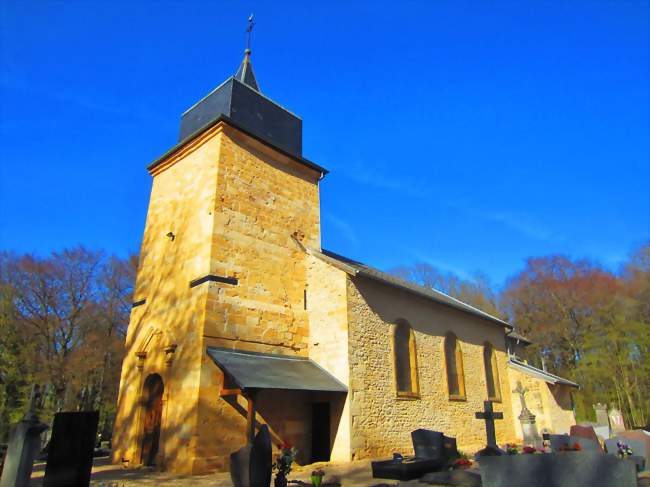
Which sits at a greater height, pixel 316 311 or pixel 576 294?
pixel 576 294

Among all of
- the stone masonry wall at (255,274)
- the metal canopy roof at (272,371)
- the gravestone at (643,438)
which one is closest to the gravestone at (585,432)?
the gravestone at (643,438)

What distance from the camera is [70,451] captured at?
5.52 m

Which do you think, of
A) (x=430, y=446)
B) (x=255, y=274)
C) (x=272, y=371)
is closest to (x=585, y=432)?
(x=430, y=446)

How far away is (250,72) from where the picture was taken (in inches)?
642

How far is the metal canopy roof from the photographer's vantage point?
9287 mm

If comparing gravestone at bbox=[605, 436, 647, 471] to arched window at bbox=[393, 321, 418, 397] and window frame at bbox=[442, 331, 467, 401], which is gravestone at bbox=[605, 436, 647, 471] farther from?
window frame at bbox=[442, 331, 467, 401]

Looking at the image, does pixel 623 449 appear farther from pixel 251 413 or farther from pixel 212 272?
pixel 212 272

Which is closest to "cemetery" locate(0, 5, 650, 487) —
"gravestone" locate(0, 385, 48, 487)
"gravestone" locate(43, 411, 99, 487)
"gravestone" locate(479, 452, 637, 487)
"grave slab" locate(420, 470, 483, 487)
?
"grave slab" locate(420, 470, 483, 487)

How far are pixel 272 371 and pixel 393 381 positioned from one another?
393 cm

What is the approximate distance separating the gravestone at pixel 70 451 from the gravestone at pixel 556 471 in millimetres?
4857

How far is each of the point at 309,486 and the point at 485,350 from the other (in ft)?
41.7

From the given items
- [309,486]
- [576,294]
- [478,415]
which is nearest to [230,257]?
[309,486]

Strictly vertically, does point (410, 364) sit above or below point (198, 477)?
above

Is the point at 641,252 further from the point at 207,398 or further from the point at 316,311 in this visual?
the point at 207,398
